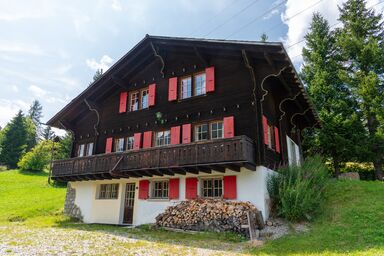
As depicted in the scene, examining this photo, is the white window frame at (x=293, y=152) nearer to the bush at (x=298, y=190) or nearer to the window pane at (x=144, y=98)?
the bush at (x=298, y=190)

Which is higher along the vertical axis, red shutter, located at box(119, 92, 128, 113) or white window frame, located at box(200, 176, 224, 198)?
red shutter, located at box(119, 92, 128, 113)

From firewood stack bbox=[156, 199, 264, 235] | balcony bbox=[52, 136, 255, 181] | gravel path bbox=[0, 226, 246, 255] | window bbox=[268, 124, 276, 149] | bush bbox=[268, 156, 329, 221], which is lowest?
gravel path bbox=[0, 226, 246, 255]

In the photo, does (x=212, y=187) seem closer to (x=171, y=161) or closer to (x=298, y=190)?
(x=171, y=161)

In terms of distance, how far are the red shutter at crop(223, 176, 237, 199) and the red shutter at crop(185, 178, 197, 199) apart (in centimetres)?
145

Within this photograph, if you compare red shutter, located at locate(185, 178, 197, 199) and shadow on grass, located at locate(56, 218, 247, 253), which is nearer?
shadow on grass, located at locate(56, 218, 247, 253)

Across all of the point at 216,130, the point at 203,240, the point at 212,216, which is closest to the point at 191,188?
the point at 212,216

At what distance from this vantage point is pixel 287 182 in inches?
456

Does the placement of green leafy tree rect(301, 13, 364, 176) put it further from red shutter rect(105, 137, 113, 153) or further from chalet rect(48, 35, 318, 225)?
red shutter rect(105, 137, 113, 153)

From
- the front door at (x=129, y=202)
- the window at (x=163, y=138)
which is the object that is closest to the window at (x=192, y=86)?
the window at (x=163, y=138)

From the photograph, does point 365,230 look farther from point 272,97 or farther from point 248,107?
point 272,97

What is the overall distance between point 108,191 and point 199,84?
8368 millimetres

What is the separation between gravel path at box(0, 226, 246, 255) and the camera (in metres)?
7.18

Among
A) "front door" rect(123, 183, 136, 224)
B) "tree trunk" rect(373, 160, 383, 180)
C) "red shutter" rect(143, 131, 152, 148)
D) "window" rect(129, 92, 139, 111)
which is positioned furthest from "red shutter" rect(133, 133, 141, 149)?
"tree trunk" rect(373, 160, 383, 180)

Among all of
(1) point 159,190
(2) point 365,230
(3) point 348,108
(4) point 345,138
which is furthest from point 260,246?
(3) point 348,108
